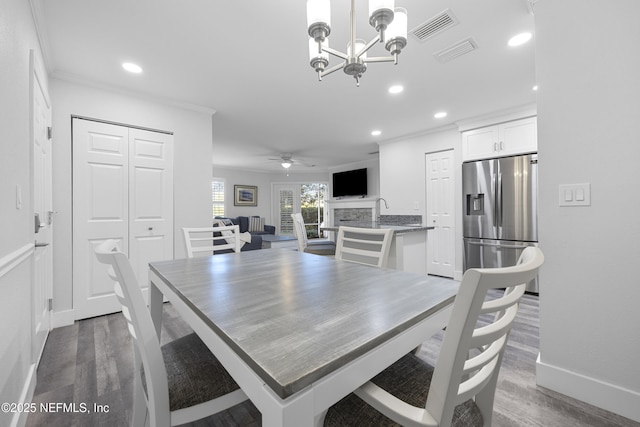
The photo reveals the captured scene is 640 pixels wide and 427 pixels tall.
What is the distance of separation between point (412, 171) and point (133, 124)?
4.15 m

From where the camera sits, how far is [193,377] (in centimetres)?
93

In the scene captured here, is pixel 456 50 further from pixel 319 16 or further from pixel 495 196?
pixel 495 196

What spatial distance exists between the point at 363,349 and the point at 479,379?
31cm

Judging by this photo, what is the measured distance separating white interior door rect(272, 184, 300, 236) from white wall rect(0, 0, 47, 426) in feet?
23.2

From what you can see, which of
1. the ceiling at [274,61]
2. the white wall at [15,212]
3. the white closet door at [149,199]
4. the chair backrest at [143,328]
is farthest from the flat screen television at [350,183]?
the chair backrest at [143,328]

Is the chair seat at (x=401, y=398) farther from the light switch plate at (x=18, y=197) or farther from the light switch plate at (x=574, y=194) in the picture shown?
the light switch plate at (x=18, y=197)

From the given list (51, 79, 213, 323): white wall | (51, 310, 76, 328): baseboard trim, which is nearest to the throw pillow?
(51, 79, 213, 323): white wall

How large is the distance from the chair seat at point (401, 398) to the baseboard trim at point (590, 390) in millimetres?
1209

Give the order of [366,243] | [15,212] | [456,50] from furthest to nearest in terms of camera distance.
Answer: [456,50]
[366,243]
[15,212]

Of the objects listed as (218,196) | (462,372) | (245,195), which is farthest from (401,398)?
(245,195)

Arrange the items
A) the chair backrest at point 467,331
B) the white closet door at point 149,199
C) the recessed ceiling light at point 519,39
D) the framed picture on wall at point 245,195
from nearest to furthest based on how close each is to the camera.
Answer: the chair backrest at point 467,331 < the recessed ceiling light at point 519,39 < the white closet door at point 149,199 < the framed picture on wall at point 245,195

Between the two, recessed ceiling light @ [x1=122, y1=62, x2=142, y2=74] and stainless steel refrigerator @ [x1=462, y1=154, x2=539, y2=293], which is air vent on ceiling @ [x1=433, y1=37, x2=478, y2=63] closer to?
stainless steel refrigerator @ [x1=462, y1=154, x2=539, y2=293]

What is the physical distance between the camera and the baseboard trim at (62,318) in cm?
250

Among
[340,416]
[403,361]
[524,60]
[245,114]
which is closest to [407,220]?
[524,60]
